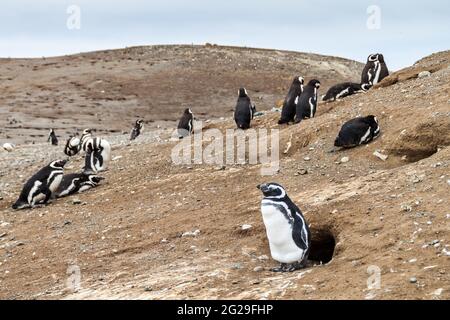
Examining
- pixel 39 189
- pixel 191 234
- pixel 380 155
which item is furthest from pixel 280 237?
pixel 39 189

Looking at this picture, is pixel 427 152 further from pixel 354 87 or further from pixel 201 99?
pixel 201 99

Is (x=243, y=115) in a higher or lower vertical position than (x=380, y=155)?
higher

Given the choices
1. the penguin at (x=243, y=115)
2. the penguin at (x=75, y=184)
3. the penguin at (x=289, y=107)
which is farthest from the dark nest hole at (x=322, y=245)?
the penguin at (x=243, y=115)

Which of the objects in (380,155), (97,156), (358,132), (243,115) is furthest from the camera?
(243,115)

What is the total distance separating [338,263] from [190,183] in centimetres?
431

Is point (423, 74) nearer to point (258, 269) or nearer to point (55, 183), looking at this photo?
point (55, 183)

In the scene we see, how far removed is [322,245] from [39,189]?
519 centimetres

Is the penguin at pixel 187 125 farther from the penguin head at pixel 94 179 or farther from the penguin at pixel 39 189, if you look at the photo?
the penguin at pixel 39 189

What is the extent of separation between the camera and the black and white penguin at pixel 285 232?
675cm

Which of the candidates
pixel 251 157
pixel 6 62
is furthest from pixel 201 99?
pixel 251 157

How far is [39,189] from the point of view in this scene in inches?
446

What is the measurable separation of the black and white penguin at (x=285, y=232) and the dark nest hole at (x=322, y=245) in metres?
0.80

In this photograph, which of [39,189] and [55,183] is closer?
[39,189]

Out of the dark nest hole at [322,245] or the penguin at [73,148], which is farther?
the penguin at [73,148]
